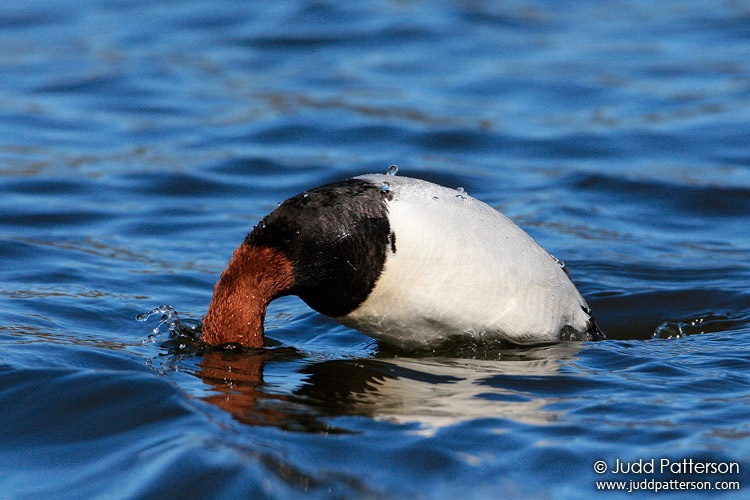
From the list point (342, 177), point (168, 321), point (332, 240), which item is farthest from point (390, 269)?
point (342, 177)

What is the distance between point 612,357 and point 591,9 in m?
13.3

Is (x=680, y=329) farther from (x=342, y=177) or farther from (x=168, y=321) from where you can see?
(x=342, y=177)

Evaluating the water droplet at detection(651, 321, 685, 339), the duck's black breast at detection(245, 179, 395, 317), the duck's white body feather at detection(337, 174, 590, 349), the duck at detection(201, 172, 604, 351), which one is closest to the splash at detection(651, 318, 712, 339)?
the water droplet at detection(651, 321, 685, 339)

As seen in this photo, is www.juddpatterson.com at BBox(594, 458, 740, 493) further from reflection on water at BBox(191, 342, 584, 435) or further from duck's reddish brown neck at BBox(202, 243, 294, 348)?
duck's reddish brown neck at BBox(202, 243, 294, 348)

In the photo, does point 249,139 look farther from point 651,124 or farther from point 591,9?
point 591,9

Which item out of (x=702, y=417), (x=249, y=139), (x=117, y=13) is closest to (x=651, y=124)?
(x=249, y=139)

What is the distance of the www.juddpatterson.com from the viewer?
15.4ft

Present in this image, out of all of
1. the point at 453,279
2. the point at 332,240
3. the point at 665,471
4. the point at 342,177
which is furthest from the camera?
the point at 342,177

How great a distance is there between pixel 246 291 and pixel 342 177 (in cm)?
581

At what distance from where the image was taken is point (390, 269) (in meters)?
5.89

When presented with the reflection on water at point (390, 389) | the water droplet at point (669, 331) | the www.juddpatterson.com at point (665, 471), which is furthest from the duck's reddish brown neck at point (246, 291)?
the water droplet at point (669, 331)

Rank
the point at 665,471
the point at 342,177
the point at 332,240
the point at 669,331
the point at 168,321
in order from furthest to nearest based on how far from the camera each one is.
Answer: the point at 342,177, the point at 669,331, the point at 168,321, the point at 332,240, the point at 665,471

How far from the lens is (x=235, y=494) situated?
15.4 feet

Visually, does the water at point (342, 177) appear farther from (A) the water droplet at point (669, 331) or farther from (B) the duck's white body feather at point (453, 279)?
(B) the duck's white body feather at point (453, 279)
